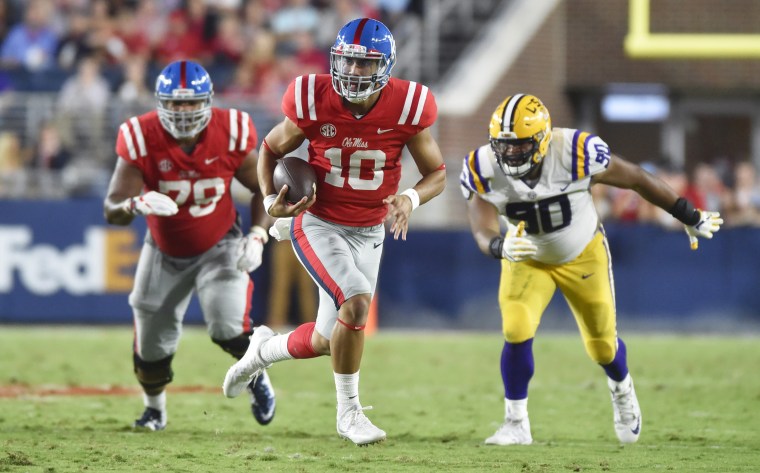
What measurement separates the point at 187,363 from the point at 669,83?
9.35 meters

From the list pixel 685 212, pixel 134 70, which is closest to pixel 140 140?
pixel 685 212

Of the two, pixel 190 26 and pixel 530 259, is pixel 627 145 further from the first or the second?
pixel 530 259

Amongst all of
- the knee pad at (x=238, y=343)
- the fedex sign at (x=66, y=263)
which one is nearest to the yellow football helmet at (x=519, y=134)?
the knee pad at (x=238, y=343)

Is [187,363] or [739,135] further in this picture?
[739,135]

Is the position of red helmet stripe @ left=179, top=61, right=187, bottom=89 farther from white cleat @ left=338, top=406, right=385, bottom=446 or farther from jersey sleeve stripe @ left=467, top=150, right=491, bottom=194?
white cleat @ left=338, top=406, right=385, bottom=446

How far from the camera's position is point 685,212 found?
651 cm

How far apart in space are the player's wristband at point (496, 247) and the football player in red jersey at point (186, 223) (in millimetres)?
1239

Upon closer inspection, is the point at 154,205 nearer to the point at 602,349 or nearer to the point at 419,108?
the point at 419,108

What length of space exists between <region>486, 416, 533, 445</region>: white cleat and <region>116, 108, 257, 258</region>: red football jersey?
5.94ft

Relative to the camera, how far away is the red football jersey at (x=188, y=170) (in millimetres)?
6773

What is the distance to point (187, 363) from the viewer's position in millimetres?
10078

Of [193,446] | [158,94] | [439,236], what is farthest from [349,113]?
[439,236]

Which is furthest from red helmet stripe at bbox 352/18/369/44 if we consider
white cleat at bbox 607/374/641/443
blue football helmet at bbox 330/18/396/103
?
white cleat at bbox 607/374/641/443

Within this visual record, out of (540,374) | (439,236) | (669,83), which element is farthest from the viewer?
(669,83)
